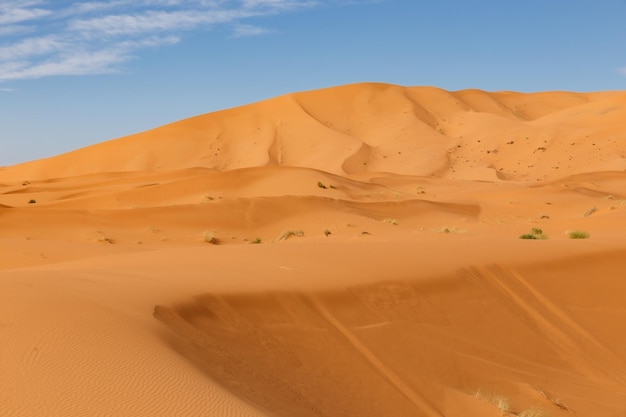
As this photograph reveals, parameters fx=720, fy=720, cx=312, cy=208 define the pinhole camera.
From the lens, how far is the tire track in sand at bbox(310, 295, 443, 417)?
828 centimetres

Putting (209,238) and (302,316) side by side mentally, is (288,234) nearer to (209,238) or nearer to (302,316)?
(209,238)

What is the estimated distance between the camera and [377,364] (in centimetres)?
897

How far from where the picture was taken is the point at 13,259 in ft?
54.4

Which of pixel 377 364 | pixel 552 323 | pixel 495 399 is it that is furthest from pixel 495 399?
pixel 552 323

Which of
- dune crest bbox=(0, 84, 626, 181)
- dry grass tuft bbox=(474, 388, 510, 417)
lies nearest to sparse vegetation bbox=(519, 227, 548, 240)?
dry grass tuft bbox=(474, 388, 510, 417)

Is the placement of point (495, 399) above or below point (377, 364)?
below

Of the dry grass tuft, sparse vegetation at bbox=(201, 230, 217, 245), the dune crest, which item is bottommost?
the dry grass tuft

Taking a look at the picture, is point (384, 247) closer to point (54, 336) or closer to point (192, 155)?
point (54, 336)

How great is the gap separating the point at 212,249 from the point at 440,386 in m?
6.68

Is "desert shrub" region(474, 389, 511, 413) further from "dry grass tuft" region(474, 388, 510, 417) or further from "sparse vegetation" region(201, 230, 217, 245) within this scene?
"sparse vegetation" region(201, 230, 217, 245)

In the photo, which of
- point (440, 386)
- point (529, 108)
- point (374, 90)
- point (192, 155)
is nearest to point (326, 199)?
point (440, 386)

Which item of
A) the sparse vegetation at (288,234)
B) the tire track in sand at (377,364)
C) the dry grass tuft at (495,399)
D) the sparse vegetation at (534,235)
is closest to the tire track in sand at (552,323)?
the dry grass tuft at (495,399)

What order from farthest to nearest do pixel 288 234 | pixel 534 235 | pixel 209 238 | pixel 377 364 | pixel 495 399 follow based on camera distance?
pixel 209 238 < pixel 288 234 < pixel 534 235 < pixel 377 364 < pixel 495 399

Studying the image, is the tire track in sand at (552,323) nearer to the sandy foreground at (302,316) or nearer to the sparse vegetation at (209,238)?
the sandy foreground at (302,316)
